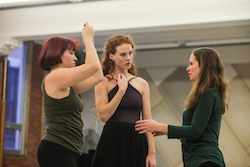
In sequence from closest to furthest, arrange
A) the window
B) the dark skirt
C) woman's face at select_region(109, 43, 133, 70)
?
the dark skirt, woman's face at select_region(109, 43, 133, 70), the window

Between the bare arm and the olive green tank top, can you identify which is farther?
the bare arm

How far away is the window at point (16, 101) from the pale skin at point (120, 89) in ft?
16.2

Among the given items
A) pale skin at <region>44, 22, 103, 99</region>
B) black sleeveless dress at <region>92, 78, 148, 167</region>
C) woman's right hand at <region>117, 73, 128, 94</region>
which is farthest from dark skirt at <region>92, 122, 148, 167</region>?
pale skin at <region>44, 22, 103, 99</region>

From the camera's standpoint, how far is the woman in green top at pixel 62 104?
1967 millimetres

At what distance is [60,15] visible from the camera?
5.92 metres

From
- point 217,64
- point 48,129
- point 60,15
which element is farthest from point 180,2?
point 48,129

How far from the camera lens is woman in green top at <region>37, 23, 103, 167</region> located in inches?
77.4

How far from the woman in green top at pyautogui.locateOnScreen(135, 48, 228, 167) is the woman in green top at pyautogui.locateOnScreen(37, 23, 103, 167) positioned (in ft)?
1.30

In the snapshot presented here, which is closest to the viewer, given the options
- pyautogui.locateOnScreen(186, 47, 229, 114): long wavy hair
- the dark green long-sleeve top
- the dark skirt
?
the dark green long-sleeve top

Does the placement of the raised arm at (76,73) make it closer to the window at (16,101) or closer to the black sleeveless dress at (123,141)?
the black sleeveless dress at (123,141)

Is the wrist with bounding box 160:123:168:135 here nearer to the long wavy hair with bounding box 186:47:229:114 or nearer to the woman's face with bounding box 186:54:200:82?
the long wavy hair with bounding box 186:47:229:114

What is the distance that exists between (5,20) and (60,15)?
3.46ft

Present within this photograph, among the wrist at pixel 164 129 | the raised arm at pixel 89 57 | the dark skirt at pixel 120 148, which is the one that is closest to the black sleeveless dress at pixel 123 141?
the dark skirt at pixel 120 148

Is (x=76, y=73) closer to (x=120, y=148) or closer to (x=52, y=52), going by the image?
(x=52, y=52)
